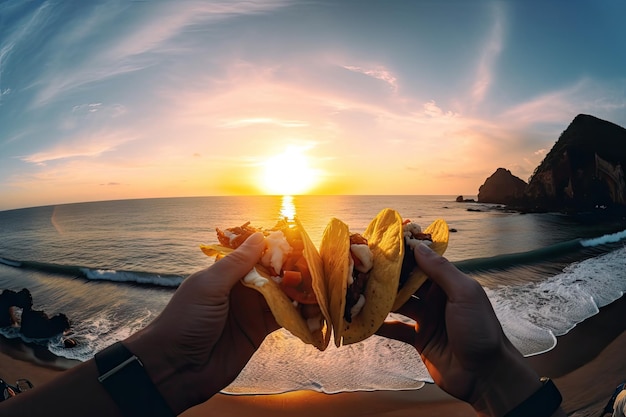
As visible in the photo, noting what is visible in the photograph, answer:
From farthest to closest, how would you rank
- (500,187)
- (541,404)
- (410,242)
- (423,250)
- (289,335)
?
(500,187), (289,335), (410,242), (423,250), (541,404)

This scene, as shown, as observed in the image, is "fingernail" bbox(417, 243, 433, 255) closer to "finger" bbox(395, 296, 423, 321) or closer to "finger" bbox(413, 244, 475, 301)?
"finger" bbox(413, 244, 475, 301)

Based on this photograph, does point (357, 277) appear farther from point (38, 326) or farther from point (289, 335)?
point (38, 326)

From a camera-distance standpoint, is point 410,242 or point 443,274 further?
point 410,242

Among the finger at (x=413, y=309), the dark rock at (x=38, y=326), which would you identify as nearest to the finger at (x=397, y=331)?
the finger at (x=413, y=309)

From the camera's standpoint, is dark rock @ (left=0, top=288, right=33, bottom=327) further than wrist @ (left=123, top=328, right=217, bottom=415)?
Yes

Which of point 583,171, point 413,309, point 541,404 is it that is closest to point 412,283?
point 413,309

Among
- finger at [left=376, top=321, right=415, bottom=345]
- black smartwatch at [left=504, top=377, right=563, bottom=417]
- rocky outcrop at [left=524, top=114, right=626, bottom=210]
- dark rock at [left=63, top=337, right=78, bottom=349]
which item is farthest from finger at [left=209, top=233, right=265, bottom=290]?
rocky outcrop at [left=524, top=114, right=626, bottom=210]

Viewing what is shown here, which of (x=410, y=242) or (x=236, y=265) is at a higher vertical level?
(x=410, y=242)

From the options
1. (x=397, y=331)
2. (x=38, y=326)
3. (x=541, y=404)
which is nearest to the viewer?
(x=541, y=404)
